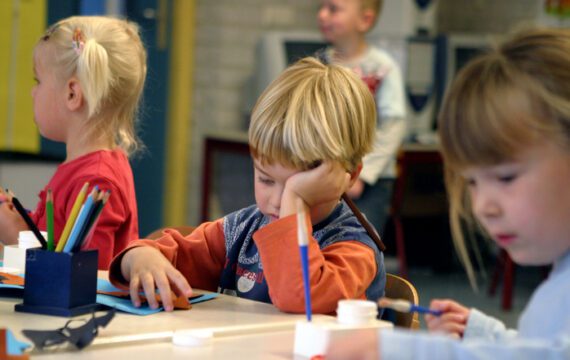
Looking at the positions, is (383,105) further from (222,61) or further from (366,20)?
(222,61)

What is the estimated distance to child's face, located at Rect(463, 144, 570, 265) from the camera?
3.54 feet

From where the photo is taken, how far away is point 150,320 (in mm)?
1354

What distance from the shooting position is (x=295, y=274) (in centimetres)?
144

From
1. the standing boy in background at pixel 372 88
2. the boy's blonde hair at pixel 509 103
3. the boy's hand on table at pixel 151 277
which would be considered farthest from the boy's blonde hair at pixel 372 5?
the boy's blonde hair at pixel 509 103

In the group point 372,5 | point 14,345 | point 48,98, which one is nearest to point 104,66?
point 48,98

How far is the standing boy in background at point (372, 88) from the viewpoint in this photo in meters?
3.72

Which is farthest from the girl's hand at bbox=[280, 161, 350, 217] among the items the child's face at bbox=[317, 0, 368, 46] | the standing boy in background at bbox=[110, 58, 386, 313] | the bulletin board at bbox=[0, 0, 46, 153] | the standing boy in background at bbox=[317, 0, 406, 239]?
the bulletin board at bbox=[0, 0, 46, 153]

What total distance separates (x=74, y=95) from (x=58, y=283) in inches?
34.5

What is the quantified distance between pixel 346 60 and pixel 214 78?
1.76 m

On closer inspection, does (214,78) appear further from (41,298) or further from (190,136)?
(41,298)

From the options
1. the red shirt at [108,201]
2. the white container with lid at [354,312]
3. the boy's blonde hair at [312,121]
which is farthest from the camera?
the red shirt at [108,201]

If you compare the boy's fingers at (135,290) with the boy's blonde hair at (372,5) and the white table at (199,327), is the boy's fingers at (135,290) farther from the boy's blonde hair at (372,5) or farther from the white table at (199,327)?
the boy's blonde hair at (372,5)

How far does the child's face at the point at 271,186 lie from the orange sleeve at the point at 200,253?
19cm

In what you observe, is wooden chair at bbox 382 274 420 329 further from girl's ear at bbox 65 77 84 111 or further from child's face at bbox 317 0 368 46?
child's face at bbox 317 0 368 46
